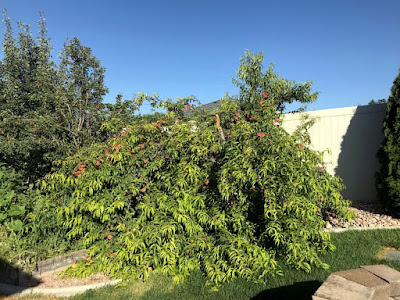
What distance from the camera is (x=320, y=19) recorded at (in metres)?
8.39

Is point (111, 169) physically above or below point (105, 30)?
below

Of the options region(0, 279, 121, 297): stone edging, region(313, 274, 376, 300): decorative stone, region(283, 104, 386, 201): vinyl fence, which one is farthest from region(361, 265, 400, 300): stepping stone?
region(283, 104, 386, 201): vinyl fence

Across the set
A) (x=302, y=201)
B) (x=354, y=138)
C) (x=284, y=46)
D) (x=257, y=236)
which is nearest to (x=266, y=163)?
(x=302, y=201)

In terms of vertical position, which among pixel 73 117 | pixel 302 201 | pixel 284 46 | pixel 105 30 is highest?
pixel 105 30

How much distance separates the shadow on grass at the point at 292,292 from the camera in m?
2.81

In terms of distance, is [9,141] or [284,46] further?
[284,46]

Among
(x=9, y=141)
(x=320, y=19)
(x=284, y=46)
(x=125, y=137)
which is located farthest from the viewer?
(x=284, y=46)

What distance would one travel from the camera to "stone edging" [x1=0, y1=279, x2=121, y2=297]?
3.30 metres

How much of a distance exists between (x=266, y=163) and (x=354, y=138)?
4.85 metres

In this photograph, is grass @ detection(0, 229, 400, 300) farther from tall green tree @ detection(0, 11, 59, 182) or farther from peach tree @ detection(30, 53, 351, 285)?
tall green tree @ detection(0, 11, 59, 182)

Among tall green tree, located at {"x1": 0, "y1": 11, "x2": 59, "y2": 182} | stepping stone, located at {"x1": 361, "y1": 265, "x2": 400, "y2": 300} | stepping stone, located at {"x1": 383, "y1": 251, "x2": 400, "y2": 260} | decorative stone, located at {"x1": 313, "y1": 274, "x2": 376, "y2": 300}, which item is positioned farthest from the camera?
tall green tree, located at {"x1": 0, "y1": 11, "x2": 59, "y2": 182}

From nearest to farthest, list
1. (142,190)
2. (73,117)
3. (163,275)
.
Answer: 1. (163,275)
2. (142,190)
3. (73,117)

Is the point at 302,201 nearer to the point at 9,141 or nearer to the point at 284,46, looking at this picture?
the point at 9,141

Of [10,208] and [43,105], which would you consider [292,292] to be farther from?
[43,105]
